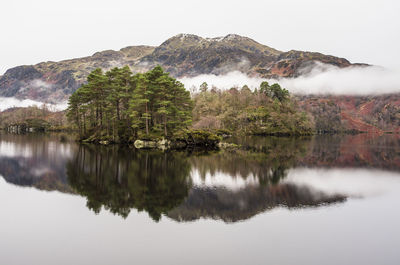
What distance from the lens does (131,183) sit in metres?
24.9

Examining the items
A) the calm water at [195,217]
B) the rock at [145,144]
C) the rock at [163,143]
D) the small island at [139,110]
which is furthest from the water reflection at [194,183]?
the small island at [139,110]

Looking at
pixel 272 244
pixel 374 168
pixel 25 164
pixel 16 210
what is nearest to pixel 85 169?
pixel 25 164

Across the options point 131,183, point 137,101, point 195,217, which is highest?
point 137,101

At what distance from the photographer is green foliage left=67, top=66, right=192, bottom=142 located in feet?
195

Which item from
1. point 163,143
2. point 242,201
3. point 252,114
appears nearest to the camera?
point 242,201

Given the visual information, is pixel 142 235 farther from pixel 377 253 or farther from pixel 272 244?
pixel 377 253

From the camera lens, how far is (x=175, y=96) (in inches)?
2509

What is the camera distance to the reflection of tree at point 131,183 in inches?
759

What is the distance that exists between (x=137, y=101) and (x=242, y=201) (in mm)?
42749

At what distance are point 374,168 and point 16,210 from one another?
43860mm

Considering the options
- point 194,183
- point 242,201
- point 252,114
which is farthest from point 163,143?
point 252,114

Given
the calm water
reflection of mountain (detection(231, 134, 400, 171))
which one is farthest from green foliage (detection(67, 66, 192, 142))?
the calm water

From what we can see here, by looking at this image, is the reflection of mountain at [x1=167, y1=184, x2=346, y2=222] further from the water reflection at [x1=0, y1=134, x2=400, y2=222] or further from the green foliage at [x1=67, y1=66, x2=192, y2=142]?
the green foliage at [x1=67, y1=66, x2=192, y2=142]

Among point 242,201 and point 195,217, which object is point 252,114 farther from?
point 195,217
